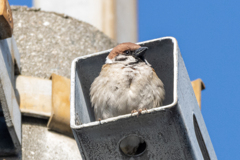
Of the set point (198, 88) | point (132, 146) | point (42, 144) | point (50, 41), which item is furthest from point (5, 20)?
point (198, 88)

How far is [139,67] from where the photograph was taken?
10.9 feet

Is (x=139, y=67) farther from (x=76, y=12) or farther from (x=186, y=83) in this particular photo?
(x=76, y=12)

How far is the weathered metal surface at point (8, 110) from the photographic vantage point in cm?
331

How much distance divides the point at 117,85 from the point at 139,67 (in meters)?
0.24

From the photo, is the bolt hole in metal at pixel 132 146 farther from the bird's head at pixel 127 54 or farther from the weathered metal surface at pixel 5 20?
the weathered metal surface at pixel 5 20

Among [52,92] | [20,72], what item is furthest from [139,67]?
[20,72]

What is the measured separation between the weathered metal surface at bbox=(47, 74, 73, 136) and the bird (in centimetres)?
60

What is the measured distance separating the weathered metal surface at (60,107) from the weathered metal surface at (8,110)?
27cm

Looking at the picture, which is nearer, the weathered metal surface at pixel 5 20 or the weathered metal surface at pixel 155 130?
the weathered metal surface at pixel 155 130

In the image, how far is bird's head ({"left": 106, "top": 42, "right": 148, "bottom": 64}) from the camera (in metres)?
3.44

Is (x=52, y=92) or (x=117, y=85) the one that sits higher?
(x=117, y=85)

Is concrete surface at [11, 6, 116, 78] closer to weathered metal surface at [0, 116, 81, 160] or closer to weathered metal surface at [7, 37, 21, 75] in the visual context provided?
weathered metal surface at [7, 37, 21, 75]

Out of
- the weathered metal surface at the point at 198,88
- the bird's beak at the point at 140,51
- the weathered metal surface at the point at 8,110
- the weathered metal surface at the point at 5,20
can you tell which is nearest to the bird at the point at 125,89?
the bird's beak at the point at 140,51

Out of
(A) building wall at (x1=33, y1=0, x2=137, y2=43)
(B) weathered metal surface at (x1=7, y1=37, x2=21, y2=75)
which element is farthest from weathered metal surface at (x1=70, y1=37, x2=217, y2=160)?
(A) building wall at (x1=33, y1=0, x2=137, y2=43)
